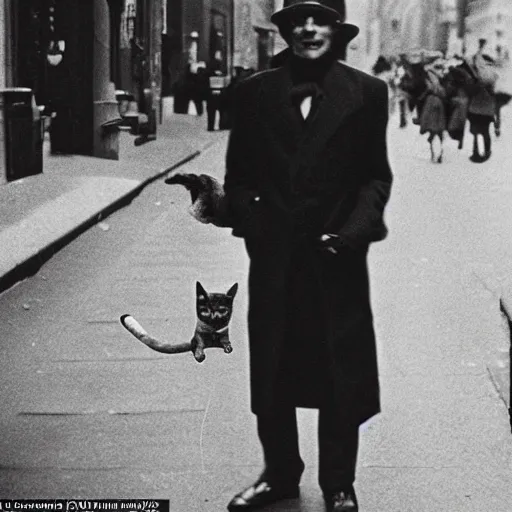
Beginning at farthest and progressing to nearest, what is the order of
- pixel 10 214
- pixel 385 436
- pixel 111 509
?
pixel 10 214, pixel 385 436, pixel 111 509

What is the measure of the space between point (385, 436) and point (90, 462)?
1.10m

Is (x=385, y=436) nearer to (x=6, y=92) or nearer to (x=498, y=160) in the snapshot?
(x=6, y=92)

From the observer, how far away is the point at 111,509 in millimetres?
3146

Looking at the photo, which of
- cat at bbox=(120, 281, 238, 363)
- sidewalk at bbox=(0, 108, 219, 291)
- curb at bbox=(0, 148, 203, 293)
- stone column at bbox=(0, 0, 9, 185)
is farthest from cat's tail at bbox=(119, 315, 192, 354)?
stone column at bbox=(0, 0, 9, 185)

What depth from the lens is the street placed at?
13.9 feet

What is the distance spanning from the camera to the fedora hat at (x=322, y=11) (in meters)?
3.07

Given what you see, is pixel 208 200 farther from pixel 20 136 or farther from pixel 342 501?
pixel 20 136

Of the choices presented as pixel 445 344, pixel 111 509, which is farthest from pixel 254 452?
pixel 445 344

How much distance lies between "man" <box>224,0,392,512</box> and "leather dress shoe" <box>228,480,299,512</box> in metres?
0.21

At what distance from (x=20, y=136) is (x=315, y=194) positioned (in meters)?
11.3

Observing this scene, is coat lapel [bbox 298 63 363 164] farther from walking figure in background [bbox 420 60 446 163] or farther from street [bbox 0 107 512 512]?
walking figure in background [bbox 420 60 446 163]

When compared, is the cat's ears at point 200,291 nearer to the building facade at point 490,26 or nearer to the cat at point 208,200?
the cat at point 208,200

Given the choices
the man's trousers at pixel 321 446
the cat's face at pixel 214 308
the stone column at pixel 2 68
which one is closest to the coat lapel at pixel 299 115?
the cat's face at pixel 214 308

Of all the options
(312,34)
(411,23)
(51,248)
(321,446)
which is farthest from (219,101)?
(51,248)
